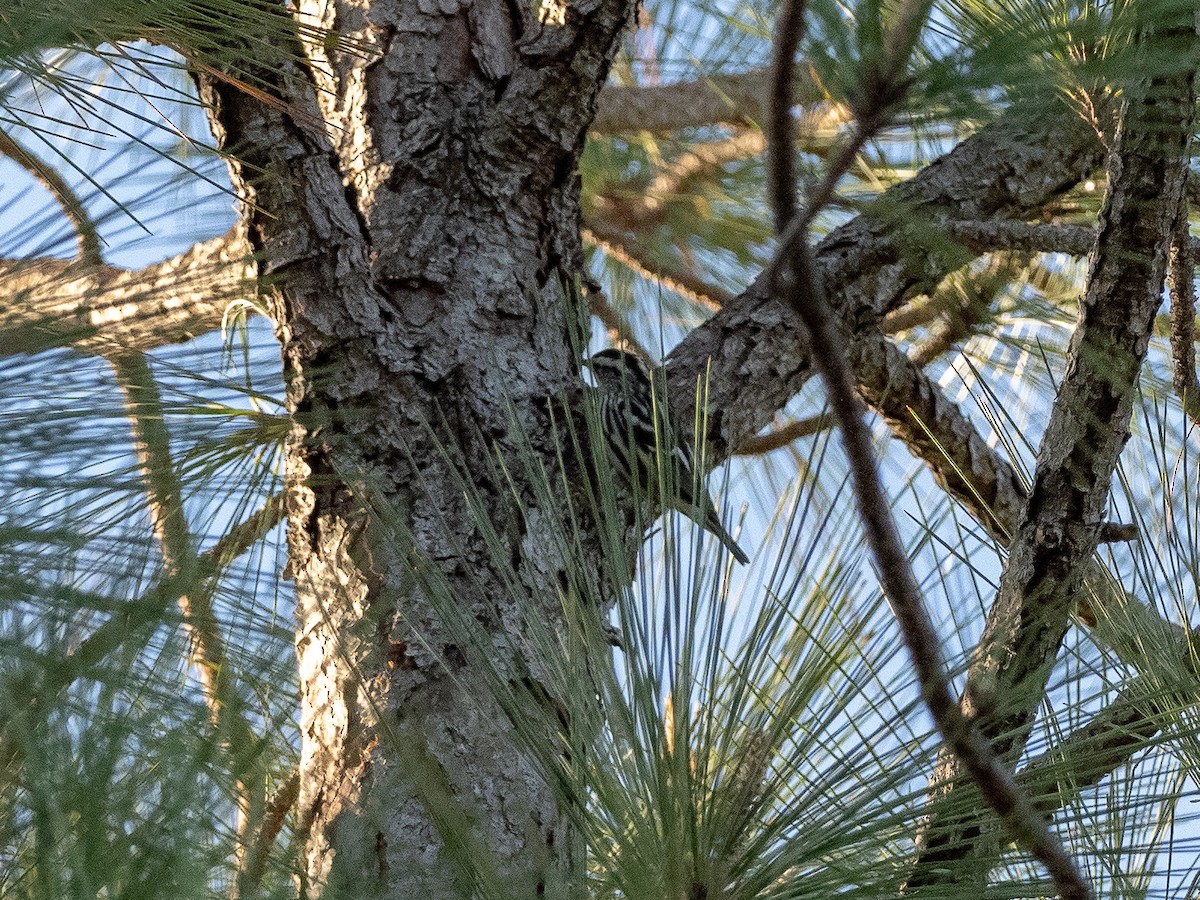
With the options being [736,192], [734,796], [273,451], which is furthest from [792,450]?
[734,796]

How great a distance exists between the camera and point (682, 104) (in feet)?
6.63

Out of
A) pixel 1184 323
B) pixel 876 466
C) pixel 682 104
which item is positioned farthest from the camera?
pixel 682 104

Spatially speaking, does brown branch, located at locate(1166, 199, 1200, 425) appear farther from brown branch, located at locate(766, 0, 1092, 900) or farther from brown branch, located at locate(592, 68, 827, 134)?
brown branch, located at locate(592, 68, 827, 134)

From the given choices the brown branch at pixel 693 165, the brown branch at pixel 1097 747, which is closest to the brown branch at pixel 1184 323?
the brown branch at pixel 1097 747

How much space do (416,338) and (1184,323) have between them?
2.41 ft

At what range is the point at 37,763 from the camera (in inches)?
23.8

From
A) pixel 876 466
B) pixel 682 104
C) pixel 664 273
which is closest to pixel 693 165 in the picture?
pixel 682 104

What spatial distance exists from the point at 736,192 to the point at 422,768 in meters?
1.56

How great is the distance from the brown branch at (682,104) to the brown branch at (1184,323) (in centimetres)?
91

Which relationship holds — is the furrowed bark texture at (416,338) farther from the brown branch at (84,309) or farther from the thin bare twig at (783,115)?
the thin bare twig at (783,115)

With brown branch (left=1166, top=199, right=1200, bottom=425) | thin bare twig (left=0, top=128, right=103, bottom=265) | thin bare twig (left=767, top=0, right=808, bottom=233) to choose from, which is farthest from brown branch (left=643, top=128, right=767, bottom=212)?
thin bare twig (left=767, top=0, right=808, bottom=233)

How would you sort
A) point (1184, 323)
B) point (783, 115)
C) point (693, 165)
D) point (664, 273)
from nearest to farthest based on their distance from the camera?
point (783, 115) → point (1184, 323) → point (664, 273) → point (693, 165)

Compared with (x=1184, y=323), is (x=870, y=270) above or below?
above

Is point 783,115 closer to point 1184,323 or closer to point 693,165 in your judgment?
point 1184,323
